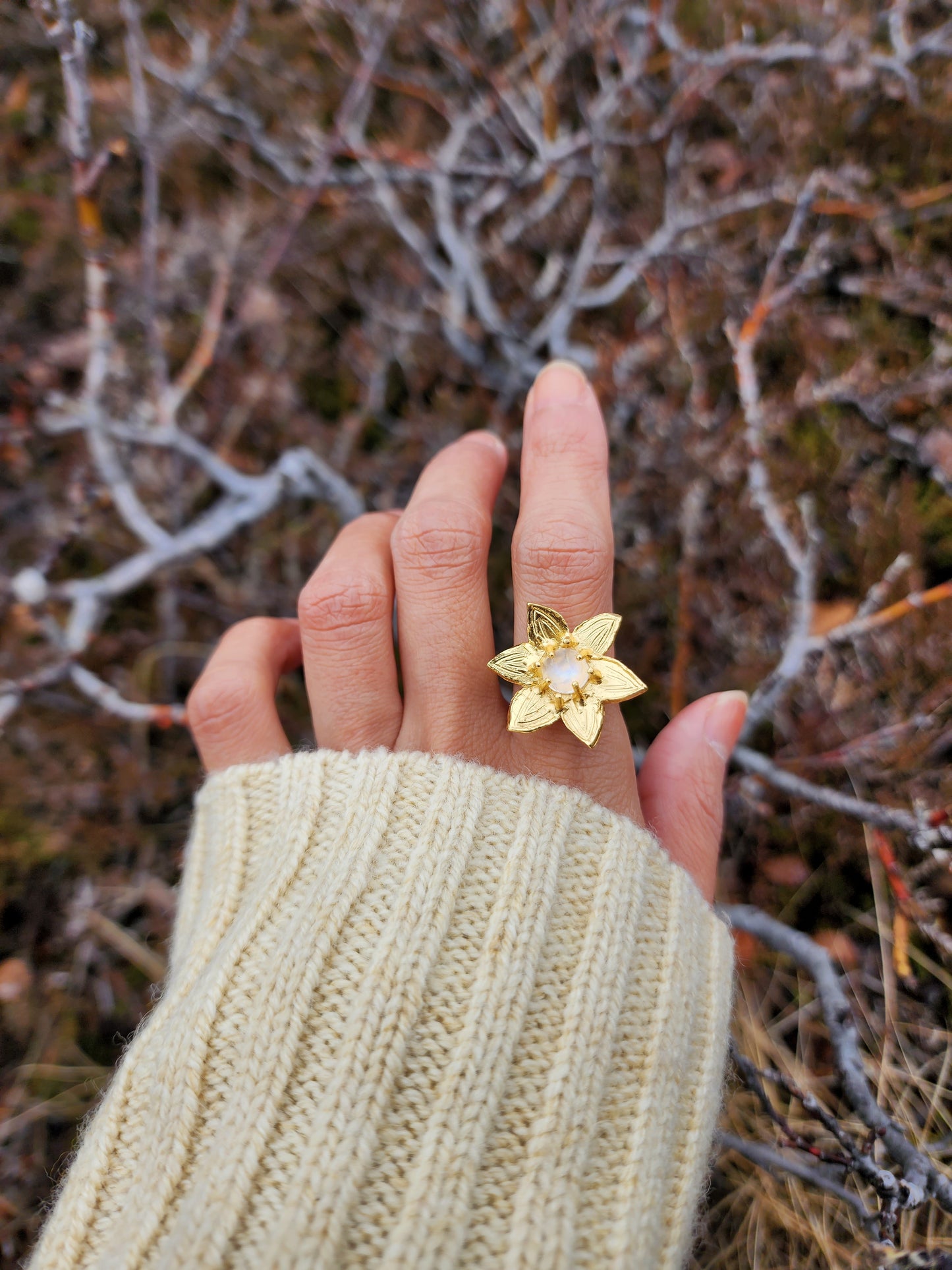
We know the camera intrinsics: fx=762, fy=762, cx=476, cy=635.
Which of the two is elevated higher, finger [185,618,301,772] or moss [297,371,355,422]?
moss [297,371,355,422]

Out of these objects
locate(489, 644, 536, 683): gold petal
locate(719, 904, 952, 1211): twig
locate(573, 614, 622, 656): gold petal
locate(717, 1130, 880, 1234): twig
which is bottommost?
locate(717, 1130, 880, 1234): twig

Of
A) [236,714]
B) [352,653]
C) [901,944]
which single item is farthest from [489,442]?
[901,944]

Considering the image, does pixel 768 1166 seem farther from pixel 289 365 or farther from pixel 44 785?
pixel 289 365

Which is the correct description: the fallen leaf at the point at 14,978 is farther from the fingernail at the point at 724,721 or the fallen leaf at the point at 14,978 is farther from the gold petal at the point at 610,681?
the fingernail at the point at 724,721

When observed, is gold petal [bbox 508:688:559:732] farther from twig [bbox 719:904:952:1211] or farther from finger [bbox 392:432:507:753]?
twig [bbox 719:904:952:1211]

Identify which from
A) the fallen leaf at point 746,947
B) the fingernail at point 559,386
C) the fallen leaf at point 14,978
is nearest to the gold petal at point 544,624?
the fingernail at point 559,386

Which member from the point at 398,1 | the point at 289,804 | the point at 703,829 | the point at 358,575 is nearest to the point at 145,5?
the point at 398,1

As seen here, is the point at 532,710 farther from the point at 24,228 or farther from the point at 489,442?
the point at 24,228

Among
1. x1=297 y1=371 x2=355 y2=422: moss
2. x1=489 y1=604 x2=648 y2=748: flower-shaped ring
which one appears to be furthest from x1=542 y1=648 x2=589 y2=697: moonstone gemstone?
x1=297 y1=371 x2=355 y2=422: moss
